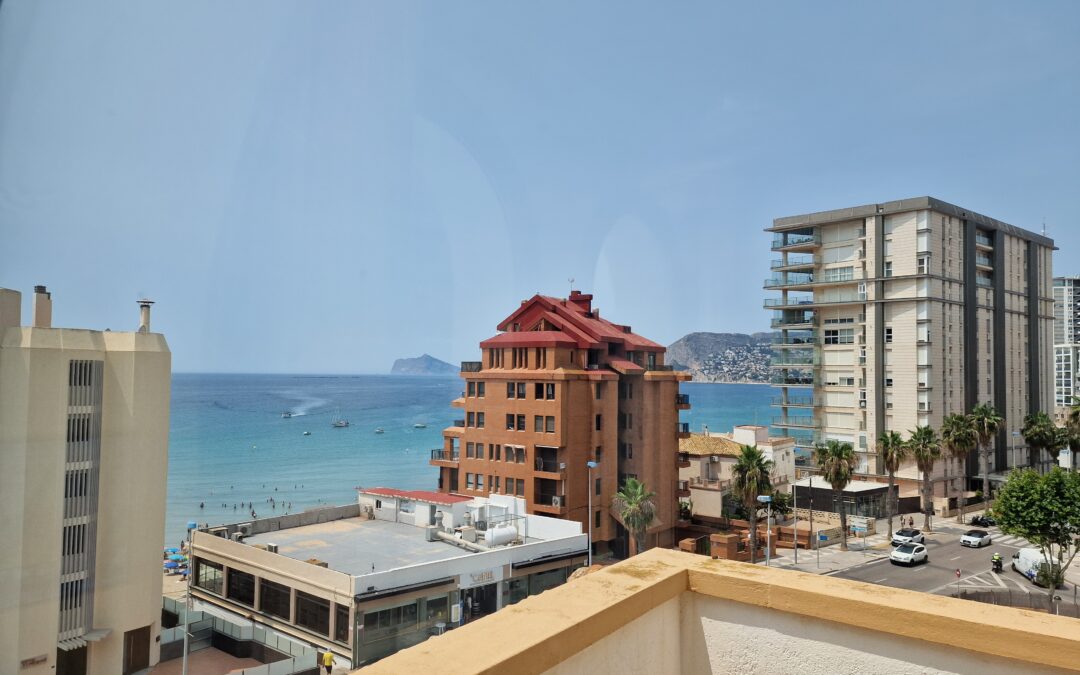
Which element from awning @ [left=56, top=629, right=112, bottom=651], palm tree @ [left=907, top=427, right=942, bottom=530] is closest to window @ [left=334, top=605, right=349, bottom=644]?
awning @ [left=56, top=629, right=112, bottom=651]

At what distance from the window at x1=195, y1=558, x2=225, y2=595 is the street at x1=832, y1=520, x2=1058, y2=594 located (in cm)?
2194

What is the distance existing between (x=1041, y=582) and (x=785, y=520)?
15.8 metres

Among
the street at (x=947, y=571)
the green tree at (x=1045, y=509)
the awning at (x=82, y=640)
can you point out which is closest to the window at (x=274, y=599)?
the awning at (x=82, y=640)

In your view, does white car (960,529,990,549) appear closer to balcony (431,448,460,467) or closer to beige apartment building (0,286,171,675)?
balcony (431,448,460,467)

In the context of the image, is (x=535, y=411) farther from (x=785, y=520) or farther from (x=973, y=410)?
(x=973, y=410)

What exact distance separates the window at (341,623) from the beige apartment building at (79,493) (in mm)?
4435

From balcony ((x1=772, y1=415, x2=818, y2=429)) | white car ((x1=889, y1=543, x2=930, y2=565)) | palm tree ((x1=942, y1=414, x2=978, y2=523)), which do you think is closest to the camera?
white car ((x1=889, y1=543, x2=930, y2=565))

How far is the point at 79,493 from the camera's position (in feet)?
53.4

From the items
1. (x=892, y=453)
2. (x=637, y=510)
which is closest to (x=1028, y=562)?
(x=892, y=453)

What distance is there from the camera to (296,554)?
2388 cm

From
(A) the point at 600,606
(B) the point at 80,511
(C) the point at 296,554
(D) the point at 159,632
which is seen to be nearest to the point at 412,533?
(C) the point at 296,554

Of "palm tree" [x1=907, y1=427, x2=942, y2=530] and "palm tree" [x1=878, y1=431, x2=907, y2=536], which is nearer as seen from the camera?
"palm tree" [x1=878, y1=431, x2=907, y2=536]

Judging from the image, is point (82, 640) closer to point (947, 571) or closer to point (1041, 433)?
point (947, 571)

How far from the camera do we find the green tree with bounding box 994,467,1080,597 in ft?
81.7
